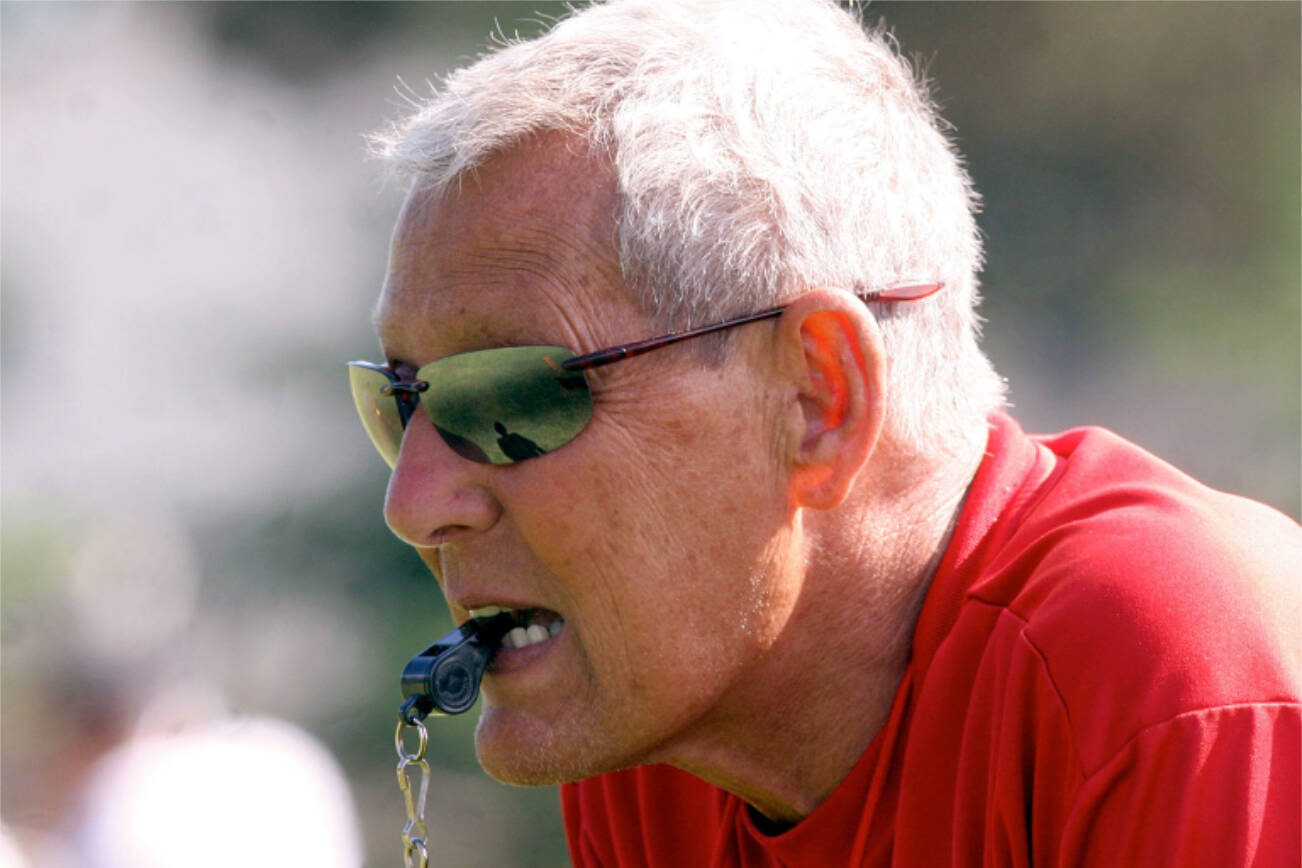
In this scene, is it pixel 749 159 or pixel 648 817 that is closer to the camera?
pixel 749 159

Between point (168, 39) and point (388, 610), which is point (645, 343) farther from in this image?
point (168, 39)

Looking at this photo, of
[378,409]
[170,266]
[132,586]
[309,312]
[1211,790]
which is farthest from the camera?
[309,312]

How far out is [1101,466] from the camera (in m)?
2.37

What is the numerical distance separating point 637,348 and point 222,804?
3.27m

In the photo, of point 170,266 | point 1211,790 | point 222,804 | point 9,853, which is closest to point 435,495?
point 1211,790

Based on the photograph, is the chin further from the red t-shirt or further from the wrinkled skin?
the red t-shirt

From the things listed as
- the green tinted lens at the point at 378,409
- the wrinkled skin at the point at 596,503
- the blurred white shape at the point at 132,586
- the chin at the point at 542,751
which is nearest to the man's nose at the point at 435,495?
the wrinkled skin at the point at 596,503

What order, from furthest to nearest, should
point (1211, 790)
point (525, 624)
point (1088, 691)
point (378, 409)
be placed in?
point (378, 409)
point (525, 624)
point (1088, 691)
point (1211, 790)

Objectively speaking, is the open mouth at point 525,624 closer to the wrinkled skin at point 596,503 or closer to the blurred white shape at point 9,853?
the wrinkled skin at point 596,503

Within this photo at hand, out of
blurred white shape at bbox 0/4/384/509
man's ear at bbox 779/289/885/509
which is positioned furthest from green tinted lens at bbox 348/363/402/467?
blurred white shape at bbox 0/4/384/509

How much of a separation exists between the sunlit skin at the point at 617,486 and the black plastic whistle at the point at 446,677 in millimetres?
58

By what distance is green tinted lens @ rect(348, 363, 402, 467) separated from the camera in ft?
7.93

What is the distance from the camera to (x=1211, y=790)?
5.64 feet

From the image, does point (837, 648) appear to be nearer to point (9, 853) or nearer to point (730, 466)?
point (730, 466)
